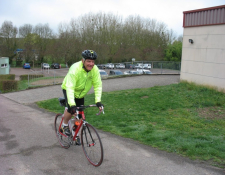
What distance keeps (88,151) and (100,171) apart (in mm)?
530

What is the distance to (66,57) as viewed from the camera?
168ft

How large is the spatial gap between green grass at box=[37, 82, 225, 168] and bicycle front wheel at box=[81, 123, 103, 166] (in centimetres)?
150

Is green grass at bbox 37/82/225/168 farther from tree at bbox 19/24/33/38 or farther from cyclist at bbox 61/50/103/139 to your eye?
tree at bbox 19/24/33/38

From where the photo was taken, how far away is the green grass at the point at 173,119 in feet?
16.6

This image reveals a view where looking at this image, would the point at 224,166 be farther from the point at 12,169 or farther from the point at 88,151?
the point at 12,169

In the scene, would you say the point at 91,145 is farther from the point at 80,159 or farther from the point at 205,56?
the point at 205,56

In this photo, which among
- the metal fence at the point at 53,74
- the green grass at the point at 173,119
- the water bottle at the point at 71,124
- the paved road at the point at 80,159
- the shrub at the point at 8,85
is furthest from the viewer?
the metal fence at the point at 53,74

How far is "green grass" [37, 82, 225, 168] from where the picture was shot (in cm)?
505

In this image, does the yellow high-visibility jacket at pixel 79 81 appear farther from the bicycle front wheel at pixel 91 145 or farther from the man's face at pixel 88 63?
the bicycle front wheel at pixel 91 145

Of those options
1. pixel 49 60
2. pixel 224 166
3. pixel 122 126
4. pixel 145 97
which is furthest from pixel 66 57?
pixel 224 166

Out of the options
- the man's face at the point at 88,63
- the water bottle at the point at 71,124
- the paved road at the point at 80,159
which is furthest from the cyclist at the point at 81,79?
the paved road at the point at 80,159

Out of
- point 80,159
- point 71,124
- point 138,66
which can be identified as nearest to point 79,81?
point 71,124

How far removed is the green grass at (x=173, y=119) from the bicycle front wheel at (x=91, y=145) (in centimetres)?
150

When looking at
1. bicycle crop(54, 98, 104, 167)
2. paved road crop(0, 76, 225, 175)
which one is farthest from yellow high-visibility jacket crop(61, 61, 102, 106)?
paved road crop(0, 76, 225, 175)
